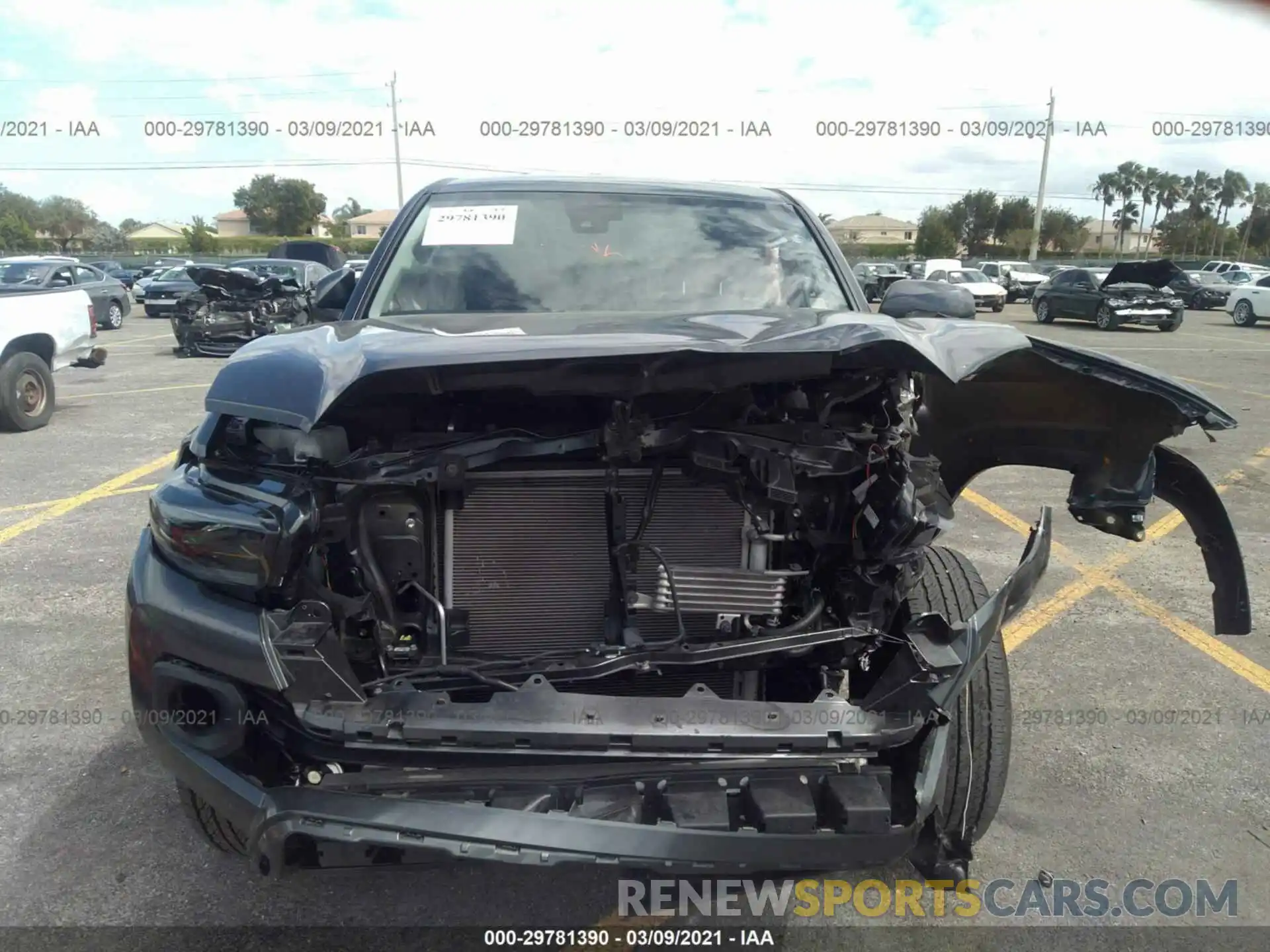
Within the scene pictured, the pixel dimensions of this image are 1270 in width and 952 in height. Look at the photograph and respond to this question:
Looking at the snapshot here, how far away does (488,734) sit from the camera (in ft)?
6.11

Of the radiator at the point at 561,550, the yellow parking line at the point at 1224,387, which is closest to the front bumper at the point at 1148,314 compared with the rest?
the yellow parking line at the point at 1224,387

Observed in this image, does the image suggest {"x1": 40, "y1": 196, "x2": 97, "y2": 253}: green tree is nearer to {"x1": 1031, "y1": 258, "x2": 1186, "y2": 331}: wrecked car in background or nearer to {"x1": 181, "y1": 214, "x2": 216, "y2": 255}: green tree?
{"x1": 181, "y1": 214, "x2": 216, "y2": 255}: green tree

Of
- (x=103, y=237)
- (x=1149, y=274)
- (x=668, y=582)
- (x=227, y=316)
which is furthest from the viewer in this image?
(x=103, y=237)

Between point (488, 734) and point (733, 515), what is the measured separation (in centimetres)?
86

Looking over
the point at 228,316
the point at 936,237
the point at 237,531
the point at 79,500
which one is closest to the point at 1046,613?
the point at 237,531

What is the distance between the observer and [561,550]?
7.61 ft

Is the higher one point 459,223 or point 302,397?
point 459,223

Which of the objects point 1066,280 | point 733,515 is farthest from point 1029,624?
point 1066,280

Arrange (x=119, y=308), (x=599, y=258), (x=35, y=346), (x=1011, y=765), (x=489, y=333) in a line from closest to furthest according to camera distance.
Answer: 1. (x=489, y=333)
2. (x=1011, y=765)
3. (x=599, y=258)
4. (x=35, y=346)
5. (x=119, y=308)

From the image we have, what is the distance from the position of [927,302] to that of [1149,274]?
96 cm

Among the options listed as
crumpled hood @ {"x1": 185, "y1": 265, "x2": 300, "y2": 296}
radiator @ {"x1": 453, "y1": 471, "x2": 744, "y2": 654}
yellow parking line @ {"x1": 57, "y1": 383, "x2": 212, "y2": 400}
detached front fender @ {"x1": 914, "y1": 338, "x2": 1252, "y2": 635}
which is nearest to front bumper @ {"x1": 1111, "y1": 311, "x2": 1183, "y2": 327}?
yellow parking line @ {"x1": 57, "y1": 383, "x2": 212, "y2": 400}

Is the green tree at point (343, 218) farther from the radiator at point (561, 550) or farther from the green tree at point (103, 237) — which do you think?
the radiator at point (561, 550)

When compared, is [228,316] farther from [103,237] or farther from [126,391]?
[103,237]

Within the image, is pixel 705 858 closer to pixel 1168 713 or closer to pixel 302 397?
pixel 302 397
